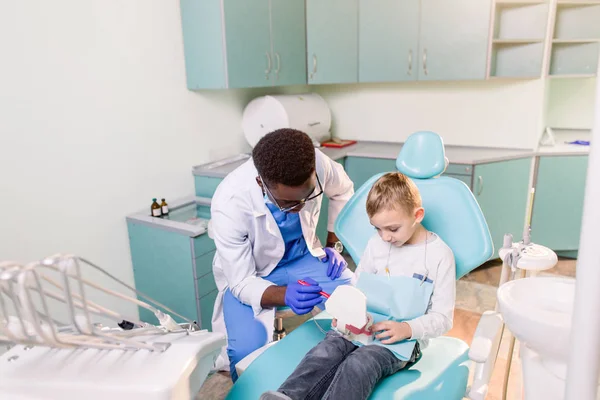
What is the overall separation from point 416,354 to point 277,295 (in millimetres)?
492

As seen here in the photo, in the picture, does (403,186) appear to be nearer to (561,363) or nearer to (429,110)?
(561,363)

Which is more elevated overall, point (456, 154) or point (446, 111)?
point (446, 111)

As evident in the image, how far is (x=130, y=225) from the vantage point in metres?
2.51

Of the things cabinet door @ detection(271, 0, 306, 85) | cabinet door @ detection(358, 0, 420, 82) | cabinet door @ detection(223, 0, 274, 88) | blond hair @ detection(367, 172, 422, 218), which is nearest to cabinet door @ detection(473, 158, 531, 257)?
cabinet door @ detection(358, 0, 420, 82)

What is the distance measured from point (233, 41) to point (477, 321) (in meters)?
2.12

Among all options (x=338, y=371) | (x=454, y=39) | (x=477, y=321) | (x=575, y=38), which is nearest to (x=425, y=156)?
(x=338, y=371)

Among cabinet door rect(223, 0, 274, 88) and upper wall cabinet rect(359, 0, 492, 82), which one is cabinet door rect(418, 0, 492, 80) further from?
cabinet door rect(223, 0, 274, 88)

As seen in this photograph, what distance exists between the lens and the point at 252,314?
1.70m

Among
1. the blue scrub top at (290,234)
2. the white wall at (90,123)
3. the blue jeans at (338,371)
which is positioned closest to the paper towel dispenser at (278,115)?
the white wall at (90,123)

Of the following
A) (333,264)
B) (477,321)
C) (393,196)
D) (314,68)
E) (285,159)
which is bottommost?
(477,321)

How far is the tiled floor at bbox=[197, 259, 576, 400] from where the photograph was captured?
2092 mm

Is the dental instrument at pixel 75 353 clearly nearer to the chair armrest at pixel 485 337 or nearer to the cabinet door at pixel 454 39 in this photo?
the chair armrest at pixel 485 337

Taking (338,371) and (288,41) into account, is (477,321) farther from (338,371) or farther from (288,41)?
(288,41)

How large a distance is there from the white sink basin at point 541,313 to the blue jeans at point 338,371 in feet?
1.60
